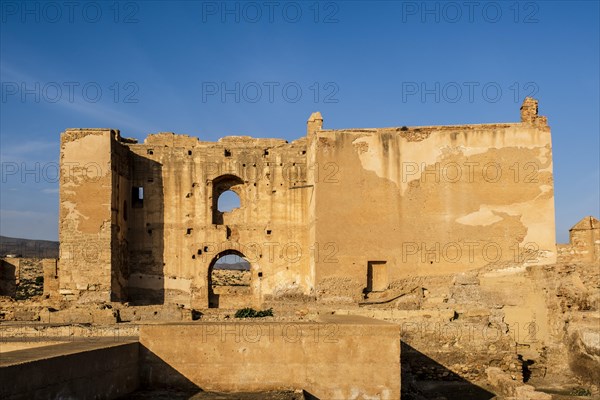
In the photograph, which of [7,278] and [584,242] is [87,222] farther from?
[584,242]

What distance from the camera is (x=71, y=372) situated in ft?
19.9

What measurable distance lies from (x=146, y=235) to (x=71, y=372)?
1483cm

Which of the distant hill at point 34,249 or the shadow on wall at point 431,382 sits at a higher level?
A: the distant hill at point 34,249

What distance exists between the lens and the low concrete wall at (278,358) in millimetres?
7781

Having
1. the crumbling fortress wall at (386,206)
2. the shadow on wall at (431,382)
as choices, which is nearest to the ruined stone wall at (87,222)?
the crumbling fortress wall at (386,206)

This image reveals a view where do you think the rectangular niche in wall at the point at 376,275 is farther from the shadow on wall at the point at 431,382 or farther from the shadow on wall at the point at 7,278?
the shadow on wall at the point at 7,278

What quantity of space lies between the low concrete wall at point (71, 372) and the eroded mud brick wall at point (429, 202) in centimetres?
1165

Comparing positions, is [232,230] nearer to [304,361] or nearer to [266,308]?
[266,308]

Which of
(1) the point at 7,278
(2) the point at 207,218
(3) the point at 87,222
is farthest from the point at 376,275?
(1) the point at 7,278

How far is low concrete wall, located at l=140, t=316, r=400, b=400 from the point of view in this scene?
778cm

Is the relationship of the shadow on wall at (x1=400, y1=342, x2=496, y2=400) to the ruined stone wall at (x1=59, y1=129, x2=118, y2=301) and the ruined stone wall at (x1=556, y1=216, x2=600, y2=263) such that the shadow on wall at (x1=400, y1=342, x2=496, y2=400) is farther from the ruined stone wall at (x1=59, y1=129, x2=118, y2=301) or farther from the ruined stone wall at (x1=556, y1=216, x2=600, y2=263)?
the ruined stone wall at (x1=59, y1=129, x2=118, y2=301)

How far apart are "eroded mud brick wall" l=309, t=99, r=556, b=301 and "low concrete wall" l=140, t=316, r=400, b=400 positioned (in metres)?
10.6

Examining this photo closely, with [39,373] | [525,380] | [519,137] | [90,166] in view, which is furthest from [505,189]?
[39,373]

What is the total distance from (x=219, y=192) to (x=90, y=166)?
14.8ft
